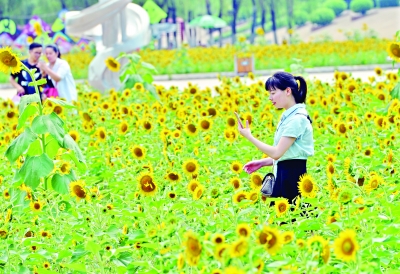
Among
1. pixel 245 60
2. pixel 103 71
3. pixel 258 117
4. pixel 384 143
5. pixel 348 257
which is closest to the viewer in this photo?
pixel 348 257

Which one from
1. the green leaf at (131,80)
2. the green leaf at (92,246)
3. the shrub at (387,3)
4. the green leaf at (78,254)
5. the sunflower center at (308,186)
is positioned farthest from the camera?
the shrub at (387,3)

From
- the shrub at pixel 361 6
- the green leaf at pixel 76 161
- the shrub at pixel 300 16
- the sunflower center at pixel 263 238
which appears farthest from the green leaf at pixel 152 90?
the shrub at pixel 361 6

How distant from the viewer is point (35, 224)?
481 cm

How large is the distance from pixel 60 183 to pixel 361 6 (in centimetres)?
5283

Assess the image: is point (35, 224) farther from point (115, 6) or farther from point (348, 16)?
point (348, 16)

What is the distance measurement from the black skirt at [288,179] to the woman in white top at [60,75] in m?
5.17

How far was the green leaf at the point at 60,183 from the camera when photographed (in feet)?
16.4

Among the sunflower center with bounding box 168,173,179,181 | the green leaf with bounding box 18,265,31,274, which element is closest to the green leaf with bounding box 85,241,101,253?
the green leaf with bounding box 18,265,31,274

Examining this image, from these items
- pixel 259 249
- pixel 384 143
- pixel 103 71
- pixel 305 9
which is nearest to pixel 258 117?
pixel 384 143

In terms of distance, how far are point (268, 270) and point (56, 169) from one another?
7.60 feet

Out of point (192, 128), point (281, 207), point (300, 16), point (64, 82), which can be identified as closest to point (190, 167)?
point (281, 207)

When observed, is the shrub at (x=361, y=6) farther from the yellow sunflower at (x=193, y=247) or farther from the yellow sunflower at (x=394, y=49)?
the yellow sunflower at (x=193, y=247)

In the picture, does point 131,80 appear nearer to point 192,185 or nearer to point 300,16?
point 192,185

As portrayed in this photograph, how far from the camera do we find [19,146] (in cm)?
491
